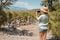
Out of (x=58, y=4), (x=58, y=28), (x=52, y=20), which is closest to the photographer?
(x=58, y=28)

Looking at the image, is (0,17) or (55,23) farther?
(0,17)

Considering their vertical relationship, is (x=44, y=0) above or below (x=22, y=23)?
above

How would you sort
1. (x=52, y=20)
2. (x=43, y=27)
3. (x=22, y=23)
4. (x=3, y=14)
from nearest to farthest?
(x=43, y=27)
(x=52, y=20)
(x=3, y=14)
(x=22, y=23)

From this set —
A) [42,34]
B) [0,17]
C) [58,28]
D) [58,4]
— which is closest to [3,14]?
[0,17]

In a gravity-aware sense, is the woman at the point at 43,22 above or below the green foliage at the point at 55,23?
above

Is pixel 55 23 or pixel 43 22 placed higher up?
pixel 43 22

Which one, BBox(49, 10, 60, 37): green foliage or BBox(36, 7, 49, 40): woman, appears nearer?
BBox(36, 7, 49, 40): woman

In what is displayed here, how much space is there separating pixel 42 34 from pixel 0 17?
10076 millimetres

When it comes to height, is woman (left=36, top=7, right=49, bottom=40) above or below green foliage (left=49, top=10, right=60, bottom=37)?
above

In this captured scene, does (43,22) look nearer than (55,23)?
Yes

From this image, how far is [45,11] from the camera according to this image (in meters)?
6.78

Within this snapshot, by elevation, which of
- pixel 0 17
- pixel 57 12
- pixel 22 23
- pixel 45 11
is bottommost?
pixel 22 23

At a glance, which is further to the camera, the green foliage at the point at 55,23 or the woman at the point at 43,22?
the green foliage at the point at 55,23

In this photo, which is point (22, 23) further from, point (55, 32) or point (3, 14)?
point (55, 32)
